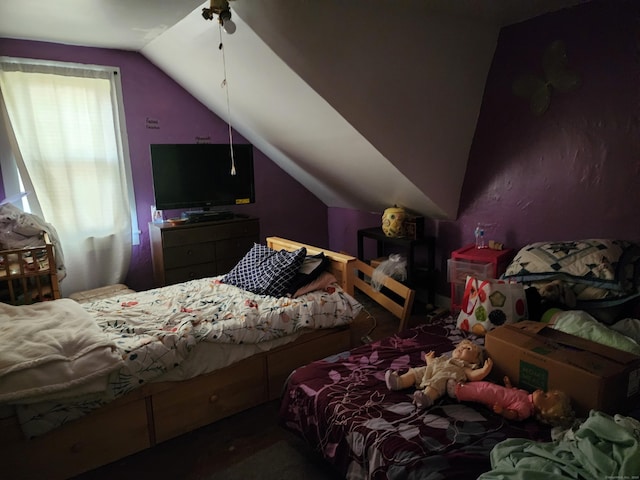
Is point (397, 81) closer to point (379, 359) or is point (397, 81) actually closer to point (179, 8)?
point (179, 8)

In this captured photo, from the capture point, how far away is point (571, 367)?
5.08ft

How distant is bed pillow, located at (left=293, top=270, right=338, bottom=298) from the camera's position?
251cm

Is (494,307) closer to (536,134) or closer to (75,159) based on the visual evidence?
(536,134)

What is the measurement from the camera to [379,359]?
199cm

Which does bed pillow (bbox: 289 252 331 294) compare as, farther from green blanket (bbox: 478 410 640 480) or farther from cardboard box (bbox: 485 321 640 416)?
green blanket (bbox: 478 410 640 480)

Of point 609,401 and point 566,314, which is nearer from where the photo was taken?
point 609,401

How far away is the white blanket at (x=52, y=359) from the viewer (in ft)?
5.19

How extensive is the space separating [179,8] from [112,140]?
57.5 inches

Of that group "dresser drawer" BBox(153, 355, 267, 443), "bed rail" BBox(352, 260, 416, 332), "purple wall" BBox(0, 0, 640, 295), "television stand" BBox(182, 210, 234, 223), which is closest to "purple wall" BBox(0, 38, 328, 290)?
"purple wall" BBox(0, 0, 640, 295)

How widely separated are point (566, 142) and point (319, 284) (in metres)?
1.84

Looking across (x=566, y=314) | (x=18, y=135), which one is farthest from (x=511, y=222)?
(x=18, y=135)

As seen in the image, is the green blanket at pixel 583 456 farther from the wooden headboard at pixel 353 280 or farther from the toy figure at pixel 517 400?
the wooden headboard at pixel 353 280

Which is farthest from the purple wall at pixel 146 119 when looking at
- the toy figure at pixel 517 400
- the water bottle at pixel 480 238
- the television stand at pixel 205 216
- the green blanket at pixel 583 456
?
the green blanket at pixel 583 456

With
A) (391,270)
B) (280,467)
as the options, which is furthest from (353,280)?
(280,467)
